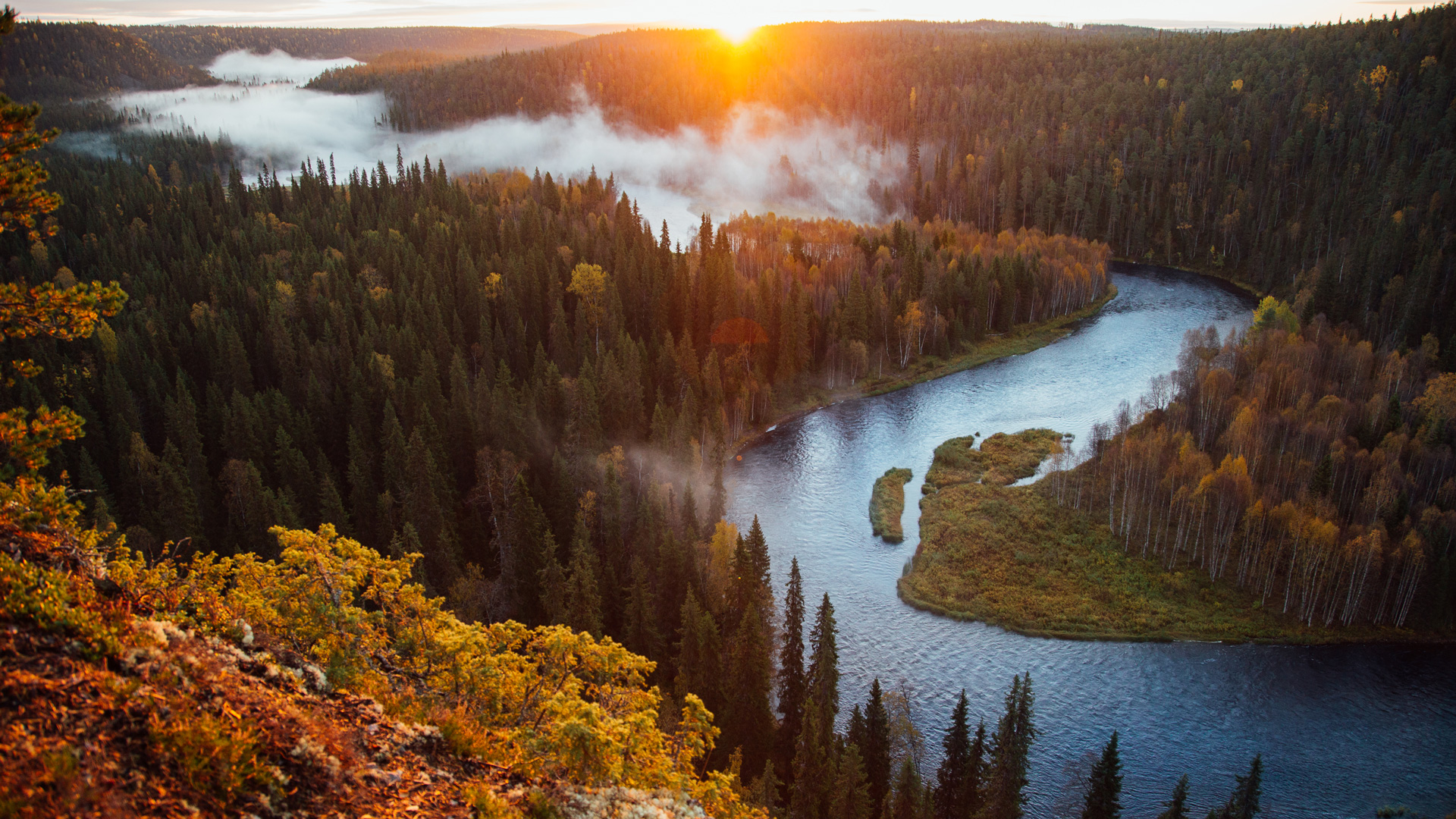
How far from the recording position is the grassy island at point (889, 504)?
2982 inches

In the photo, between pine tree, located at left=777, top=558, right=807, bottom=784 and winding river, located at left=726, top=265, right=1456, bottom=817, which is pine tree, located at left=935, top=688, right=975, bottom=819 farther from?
pine tree, located at left=777, top=558, right=807, bottom=784

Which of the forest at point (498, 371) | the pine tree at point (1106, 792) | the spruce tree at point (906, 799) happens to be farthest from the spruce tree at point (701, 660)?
the pine tree at point (1106, 792)

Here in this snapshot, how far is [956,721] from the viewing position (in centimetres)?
4309

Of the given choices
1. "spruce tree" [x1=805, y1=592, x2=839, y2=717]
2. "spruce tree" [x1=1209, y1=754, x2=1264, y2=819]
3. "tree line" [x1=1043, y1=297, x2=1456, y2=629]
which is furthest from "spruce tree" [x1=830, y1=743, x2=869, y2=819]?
"tree line" [x1=1043, y1=297, x2=1456, y2=629]

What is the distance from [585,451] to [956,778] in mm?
46832

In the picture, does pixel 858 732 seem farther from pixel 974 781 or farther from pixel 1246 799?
pixel 1246 799

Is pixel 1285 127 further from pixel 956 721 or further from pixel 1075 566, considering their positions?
pixel 956 721

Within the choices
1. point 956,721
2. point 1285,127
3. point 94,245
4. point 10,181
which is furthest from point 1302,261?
point 94,245

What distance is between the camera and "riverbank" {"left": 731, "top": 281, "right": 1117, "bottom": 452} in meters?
108

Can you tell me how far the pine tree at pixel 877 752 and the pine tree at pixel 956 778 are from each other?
2.97m

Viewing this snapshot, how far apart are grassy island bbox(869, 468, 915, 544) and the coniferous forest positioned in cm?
1217

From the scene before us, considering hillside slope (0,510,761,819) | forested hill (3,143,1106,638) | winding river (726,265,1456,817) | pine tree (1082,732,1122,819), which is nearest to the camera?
hillside slope (0,510,761,819)

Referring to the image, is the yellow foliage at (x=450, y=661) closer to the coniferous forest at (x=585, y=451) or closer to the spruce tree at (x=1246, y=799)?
the coniferous forest at (x=585, y=451)

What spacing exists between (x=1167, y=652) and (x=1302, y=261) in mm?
126617
